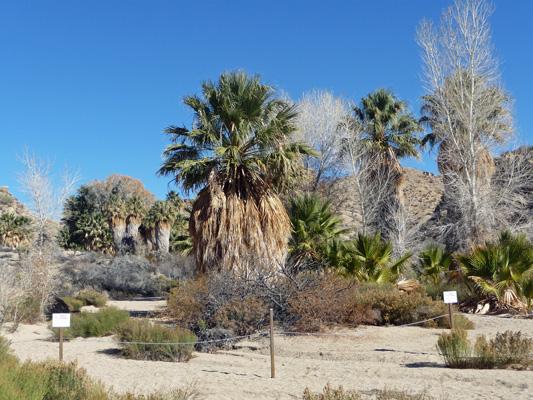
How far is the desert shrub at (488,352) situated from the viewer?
7.88 meters

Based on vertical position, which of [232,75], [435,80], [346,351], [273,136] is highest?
[435,80]

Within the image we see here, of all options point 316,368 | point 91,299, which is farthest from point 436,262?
point 91,299

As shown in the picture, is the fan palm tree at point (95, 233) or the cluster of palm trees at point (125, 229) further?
the fan palm tree at point (95, 233)

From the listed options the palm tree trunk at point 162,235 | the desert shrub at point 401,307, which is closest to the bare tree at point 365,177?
the desert shrub at point 401,307

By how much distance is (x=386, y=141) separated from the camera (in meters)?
28.4

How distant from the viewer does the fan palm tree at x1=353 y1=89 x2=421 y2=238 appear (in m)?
27.6

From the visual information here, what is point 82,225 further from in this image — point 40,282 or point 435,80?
point 435,80

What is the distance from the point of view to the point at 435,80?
826 inches

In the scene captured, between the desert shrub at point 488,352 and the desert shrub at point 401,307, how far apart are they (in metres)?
3.56

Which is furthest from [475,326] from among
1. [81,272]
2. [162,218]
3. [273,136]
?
[162,218]

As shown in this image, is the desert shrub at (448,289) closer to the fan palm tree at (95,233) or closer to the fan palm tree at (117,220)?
the fan palm tree at (117,220)

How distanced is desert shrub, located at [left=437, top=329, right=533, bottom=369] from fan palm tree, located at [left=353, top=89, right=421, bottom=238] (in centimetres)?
1899

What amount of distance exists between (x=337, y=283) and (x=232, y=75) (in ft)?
26.5

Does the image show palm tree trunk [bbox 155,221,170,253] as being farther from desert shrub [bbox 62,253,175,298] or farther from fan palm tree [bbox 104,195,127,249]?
desert shrub [bbox 62,253,175,298]
